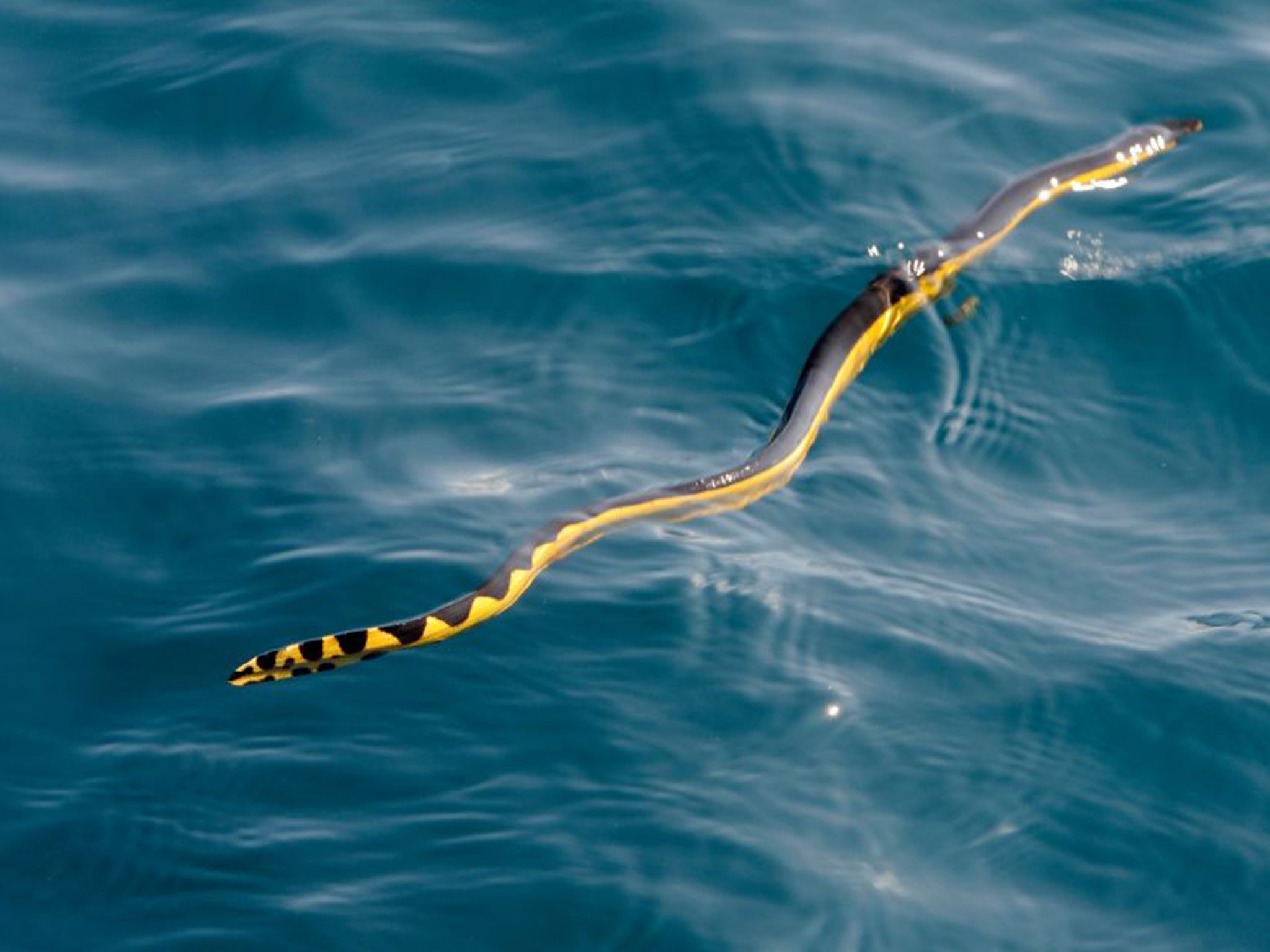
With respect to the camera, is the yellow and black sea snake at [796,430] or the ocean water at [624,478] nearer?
the ocean water at [624,478]

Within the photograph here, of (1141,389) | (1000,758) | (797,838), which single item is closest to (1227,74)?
(1141,389)

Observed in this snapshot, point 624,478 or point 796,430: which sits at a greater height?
point 796,430

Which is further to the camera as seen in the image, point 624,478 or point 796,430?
point 796,430

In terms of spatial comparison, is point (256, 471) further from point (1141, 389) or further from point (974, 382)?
point (1141, 389)
